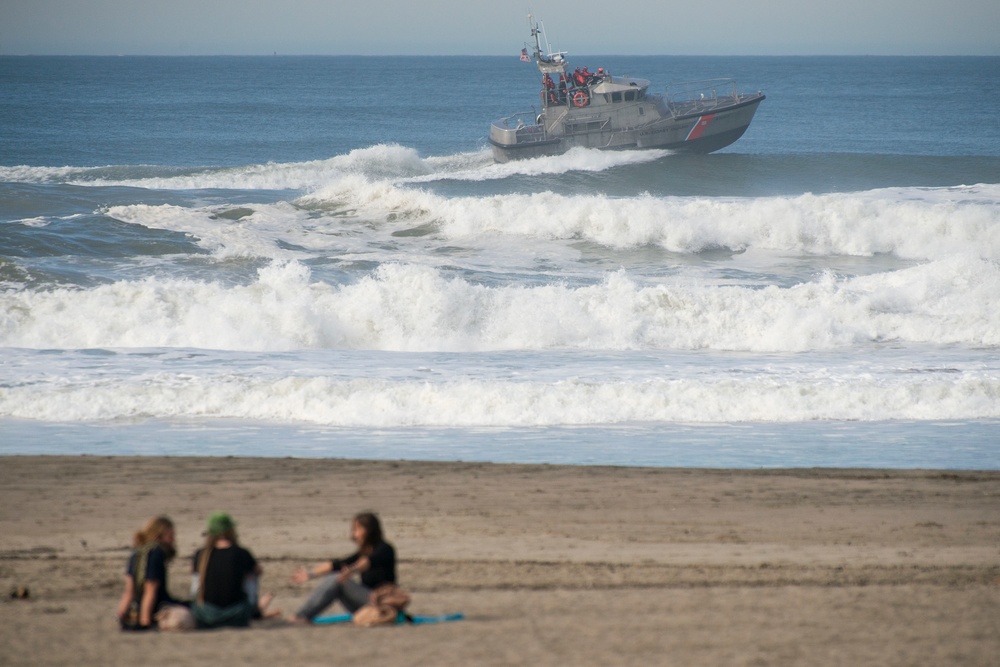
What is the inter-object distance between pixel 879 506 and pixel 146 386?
771 cm

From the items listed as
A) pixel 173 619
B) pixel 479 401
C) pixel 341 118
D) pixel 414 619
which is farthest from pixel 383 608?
pixel 341 118

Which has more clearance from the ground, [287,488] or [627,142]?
[627,142]

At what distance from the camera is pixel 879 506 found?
25.1 ft

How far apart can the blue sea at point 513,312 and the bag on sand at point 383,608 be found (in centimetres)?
384

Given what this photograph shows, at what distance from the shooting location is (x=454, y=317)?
15109 millimetres

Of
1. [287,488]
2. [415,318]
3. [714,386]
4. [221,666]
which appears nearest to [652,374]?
[714,386]

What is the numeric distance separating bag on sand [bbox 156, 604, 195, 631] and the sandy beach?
0.07 meters

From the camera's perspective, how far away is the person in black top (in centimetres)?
507

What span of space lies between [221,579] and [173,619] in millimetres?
311

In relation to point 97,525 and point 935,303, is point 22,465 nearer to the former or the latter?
point 97,525

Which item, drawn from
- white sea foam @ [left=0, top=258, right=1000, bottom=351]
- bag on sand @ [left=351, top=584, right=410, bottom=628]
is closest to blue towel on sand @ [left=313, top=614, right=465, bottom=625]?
bag on sand @ [left=351, top=584, right=410, bottom=628]

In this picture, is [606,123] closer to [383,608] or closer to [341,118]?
[383,608]

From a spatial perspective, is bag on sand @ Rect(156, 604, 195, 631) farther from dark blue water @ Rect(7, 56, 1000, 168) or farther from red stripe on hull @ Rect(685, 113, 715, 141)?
dark blue water @ Rect(7, 56, 1000, 168)

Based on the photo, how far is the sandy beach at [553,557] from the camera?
16.0 ft
